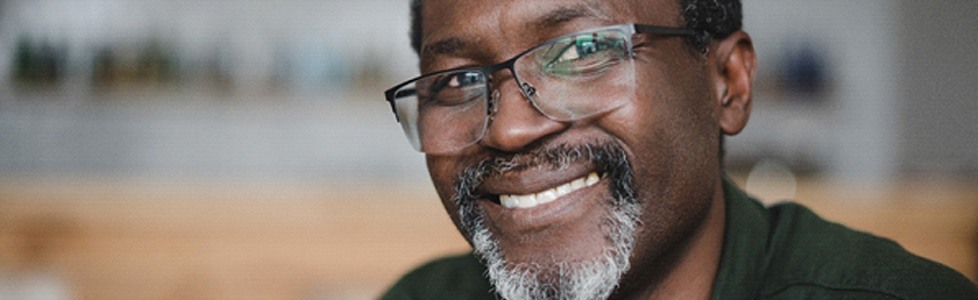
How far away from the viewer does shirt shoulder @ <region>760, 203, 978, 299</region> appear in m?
1.04

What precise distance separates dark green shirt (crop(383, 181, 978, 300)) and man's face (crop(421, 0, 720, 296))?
9 cm

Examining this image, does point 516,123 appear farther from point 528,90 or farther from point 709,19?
point 709,19

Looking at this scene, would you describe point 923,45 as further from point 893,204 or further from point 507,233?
point 507,233

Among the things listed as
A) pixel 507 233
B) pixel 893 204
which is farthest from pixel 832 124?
pixel 507 233

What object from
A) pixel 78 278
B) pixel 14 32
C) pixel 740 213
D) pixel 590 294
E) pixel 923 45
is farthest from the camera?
pixel 923 45

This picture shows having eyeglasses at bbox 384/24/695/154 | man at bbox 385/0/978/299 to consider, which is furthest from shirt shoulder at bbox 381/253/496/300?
eyeglasses at bbox 384/24/695/154

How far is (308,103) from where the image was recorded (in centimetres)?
318

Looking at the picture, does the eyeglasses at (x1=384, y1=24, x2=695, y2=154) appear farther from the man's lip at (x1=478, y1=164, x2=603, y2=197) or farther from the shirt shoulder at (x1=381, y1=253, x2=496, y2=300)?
the shirt shoulder at (x1=381, y1=253, x2=496, y2=300)

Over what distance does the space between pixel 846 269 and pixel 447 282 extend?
64cm

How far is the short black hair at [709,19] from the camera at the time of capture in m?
1.17

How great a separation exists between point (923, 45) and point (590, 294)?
2.74 metres

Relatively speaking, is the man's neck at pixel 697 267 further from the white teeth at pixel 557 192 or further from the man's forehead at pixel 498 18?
the man's forehead at pixel 498 18

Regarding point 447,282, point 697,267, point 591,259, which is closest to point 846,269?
point 697,267

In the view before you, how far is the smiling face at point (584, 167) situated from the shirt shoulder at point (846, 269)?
13 centimetres
